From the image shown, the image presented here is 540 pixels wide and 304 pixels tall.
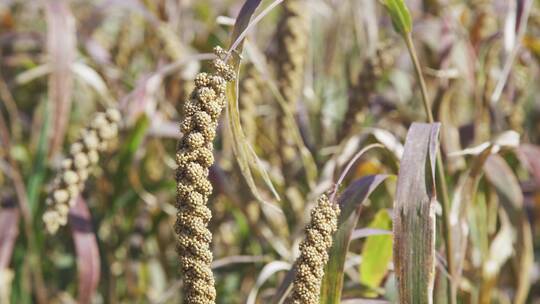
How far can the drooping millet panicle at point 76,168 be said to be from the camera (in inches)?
49.8

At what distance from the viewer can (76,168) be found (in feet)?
4.29

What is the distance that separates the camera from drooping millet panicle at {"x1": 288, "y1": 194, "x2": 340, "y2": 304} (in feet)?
2.79

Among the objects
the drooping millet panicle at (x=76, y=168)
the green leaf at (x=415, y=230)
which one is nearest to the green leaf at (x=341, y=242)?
the green leaf at (x=415, y=230)

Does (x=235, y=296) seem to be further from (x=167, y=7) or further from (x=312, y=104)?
(x=167, y=7)

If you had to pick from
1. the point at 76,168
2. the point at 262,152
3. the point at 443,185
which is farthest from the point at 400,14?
the point at 262,152

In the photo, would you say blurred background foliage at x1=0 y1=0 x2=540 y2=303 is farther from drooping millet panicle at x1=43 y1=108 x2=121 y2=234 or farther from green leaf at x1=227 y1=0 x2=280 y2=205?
green leaf at x1=227 y1=0 x2=280 y2=205

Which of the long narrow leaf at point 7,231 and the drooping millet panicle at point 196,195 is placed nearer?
the drooping millet panicle at point 196,195

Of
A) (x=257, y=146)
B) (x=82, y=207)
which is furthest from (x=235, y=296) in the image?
(x=82, y=207)

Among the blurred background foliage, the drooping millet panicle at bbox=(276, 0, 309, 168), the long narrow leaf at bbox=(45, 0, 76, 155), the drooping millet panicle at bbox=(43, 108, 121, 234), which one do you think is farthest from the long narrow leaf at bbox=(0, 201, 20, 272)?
the drooping millet panicle at bbox=(276, 0, 309, 168)

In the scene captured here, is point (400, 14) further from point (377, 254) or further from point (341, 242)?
point (377, 254)

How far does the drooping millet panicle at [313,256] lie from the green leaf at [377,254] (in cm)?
45

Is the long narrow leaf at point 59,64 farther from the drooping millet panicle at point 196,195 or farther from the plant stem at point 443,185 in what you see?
the drooping millet panicle at point 196,195

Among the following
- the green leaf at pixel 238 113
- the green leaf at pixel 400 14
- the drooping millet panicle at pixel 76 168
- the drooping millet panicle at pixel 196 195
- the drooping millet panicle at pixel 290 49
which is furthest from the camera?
the drooping millet panicle at pixel 290 49

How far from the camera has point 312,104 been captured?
210 cm
